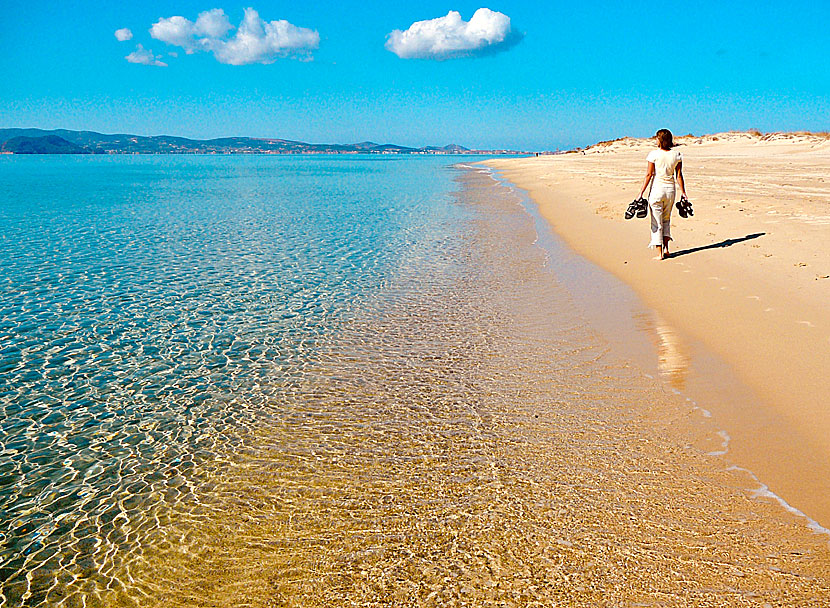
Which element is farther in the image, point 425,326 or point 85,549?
point 425,326

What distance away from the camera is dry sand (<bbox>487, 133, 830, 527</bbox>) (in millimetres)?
4422

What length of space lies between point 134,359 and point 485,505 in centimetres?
519

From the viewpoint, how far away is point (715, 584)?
10.0 feet

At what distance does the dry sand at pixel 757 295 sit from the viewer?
14.5 ft

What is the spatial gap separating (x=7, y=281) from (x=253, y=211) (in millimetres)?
14685

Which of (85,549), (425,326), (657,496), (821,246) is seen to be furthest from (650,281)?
(85,549)

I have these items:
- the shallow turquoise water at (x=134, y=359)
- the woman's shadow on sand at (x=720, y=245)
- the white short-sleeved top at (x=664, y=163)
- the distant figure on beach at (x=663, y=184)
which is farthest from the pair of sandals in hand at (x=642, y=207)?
the shallow turquoise water at (x=134, y=359)

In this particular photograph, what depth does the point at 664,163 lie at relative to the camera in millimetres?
11312

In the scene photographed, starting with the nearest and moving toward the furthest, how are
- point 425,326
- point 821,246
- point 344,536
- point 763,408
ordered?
point 344,536, point 763,408, point 425,326, point 821,246

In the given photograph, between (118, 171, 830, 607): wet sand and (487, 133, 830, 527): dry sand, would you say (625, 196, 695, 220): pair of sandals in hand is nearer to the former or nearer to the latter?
(487, 133, 830, 527): dry sand

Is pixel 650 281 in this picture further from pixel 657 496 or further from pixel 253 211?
pixel 253 211

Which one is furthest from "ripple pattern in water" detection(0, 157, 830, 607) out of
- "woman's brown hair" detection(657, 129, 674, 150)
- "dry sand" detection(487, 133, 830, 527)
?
"woman's brown hair" detection(657, 129, 674, 150)

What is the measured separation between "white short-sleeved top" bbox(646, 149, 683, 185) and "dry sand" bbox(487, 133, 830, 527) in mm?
1636

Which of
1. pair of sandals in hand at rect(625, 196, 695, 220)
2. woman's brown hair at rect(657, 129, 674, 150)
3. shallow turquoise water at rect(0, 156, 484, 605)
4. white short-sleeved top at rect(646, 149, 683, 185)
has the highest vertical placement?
woman's brown hair at rect(657, 129, 674, 150)
